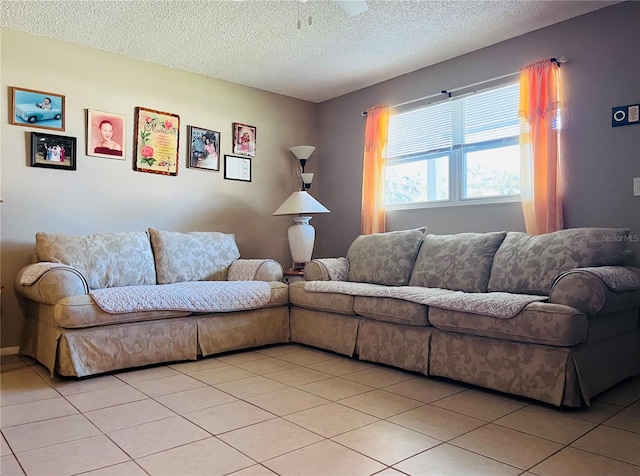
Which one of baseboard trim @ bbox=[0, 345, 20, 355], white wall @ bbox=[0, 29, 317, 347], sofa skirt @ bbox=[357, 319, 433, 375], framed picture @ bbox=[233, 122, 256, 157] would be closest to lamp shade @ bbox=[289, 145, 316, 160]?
white wall @ bbox=[0, 29, 317, 347]

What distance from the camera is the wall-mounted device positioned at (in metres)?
3.15

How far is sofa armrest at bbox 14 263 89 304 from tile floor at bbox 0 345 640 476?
52cm

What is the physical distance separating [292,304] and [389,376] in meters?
1.25

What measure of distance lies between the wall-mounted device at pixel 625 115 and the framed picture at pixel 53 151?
410 cm

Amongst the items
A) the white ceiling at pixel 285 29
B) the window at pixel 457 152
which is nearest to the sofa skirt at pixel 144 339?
the window at pixel 457 152

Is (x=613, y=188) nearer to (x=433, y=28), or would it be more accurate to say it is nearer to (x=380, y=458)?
(x=433, y=28)

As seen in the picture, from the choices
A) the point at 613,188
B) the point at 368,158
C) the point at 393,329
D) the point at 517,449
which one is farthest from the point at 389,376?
the point at 368,158

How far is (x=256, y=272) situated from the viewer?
405 centimetres

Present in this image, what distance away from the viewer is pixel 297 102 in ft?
17.9

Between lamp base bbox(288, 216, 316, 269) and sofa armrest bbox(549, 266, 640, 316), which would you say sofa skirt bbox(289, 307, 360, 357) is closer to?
lamp base bbox(288, 216, 316, 269)

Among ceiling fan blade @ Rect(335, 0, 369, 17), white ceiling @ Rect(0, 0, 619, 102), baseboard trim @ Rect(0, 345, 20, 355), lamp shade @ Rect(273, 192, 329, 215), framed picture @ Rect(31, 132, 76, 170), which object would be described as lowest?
baseboard trim @ Rect(0, 345, 20, 355)

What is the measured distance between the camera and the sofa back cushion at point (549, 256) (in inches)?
111

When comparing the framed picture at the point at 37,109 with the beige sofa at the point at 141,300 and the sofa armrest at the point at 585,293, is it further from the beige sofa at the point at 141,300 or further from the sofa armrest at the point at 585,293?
the sofa armrest at the point at 585,293

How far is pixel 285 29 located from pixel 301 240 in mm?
1938
